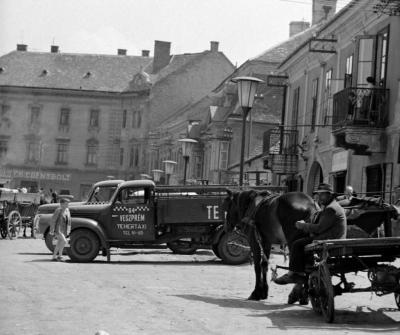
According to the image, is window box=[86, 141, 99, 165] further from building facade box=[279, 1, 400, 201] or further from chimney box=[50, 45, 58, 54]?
building facade box=[279, 1, 400, 201]

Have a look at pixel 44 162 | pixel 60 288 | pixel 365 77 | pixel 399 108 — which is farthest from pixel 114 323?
pixel 44 162

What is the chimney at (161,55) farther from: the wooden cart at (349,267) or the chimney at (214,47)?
the wooden cart at (349,267)

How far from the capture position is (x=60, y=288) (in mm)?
14422

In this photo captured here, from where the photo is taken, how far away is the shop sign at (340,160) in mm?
28516

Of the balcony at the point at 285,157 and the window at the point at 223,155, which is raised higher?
the window at the point at 223,155

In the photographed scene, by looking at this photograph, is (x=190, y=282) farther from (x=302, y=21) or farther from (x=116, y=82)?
(x=116, y=82)

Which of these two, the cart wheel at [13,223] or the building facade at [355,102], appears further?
the cart wheel at [13,223]

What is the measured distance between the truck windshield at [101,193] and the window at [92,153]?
5809 cm

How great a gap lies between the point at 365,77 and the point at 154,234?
7.79m

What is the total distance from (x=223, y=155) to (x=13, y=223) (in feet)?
81.4

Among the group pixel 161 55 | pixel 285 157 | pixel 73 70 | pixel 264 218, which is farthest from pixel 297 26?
pixel 264 218

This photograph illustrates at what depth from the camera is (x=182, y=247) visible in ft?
77.0

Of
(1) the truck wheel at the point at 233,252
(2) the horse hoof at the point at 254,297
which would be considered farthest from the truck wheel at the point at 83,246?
(2) the horse hoof at the point at 254,297

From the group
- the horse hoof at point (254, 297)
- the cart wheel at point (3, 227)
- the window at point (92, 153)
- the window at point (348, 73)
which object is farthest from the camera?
the window at point (92, 153)
